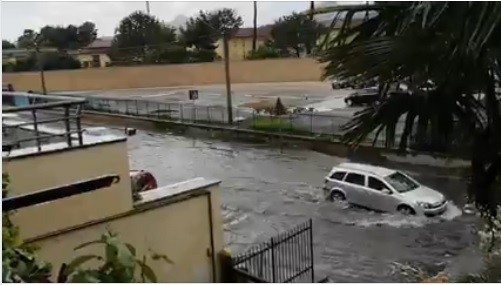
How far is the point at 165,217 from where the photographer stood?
198 centimetres

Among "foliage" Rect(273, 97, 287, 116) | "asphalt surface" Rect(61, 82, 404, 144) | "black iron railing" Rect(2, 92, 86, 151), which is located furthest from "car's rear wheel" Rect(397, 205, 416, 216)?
"black iron railing" Rect(2, 92, 86, 151)

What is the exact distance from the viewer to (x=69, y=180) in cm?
171

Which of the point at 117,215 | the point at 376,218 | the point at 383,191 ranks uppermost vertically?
the point at 117,215

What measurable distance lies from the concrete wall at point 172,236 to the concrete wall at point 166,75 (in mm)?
440

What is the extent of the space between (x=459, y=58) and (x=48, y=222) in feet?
3.97

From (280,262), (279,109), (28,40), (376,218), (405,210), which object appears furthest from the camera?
(279,109)

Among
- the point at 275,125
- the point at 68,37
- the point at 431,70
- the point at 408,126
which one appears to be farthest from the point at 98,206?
the point at 275,125

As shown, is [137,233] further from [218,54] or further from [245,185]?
[245,185]

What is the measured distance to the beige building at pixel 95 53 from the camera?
5.24 feet

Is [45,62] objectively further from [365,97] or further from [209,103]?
[209,103]

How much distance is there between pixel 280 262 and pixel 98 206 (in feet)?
3.67

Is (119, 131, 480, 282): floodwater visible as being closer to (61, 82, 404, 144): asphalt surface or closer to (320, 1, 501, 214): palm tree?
(61, 82, 404, 144): asphalt surface

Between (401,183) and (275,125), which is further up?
(275,125)

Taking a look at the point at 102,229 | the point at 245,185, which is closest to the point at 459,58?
the point at 102,229
